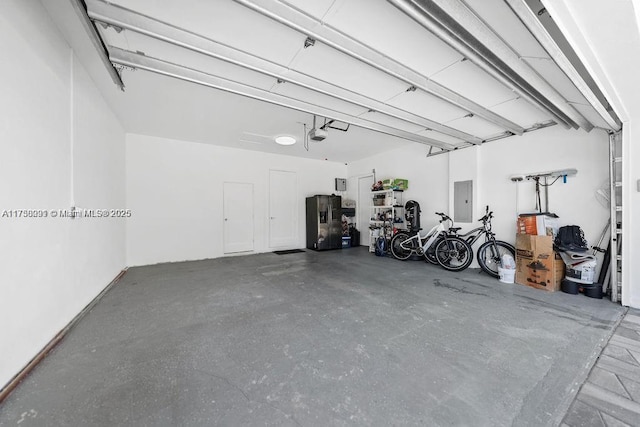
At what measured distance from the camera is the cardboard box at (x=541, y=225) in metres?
3.72

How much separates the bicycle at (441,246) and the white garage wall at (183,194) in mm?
3619

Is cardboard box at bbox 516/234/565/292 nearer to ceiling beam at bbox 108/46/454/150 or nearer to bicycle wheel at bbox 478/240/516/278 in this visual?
bicycle wheel at bbox 478/240/516/278

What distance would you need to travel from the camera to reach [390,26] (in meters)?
1.89

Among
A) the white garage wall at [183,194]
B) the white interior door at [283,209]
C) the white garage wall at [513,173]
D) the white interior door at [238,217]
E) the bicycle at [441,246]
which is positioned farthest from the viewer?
the white interior door at [283,209]

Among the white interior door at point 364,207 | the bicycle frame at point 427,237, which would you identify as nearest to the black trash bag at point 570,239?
the bicycle frame at point 427,237

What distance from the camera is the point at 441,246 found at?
16.2ft

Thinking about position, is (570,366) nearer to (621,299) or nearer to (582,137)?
(621,299)

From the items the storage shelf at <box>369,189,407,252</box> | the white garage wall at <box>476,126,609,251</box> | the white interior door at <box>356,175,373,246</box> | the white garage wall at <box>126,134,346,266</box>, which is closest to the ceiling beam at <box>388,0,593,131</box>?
the white garage wall at <box>476,126,609,251</box>

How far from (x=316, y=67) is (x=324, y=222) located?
486 centimetres

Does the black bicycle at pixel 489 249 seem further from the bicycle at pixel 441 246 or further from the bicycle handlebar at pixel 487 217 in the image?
the bicycle at pixel 441 246

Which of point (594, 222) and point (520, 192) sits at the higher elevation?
point (520, 192)

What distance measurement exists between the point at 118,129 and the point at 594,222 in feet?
26.5

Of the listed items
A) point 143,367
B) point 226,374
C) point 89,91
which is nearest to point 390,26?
point 226,374

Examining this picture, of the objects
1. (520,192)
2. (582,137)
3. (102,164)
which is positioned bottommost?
(520,192)
